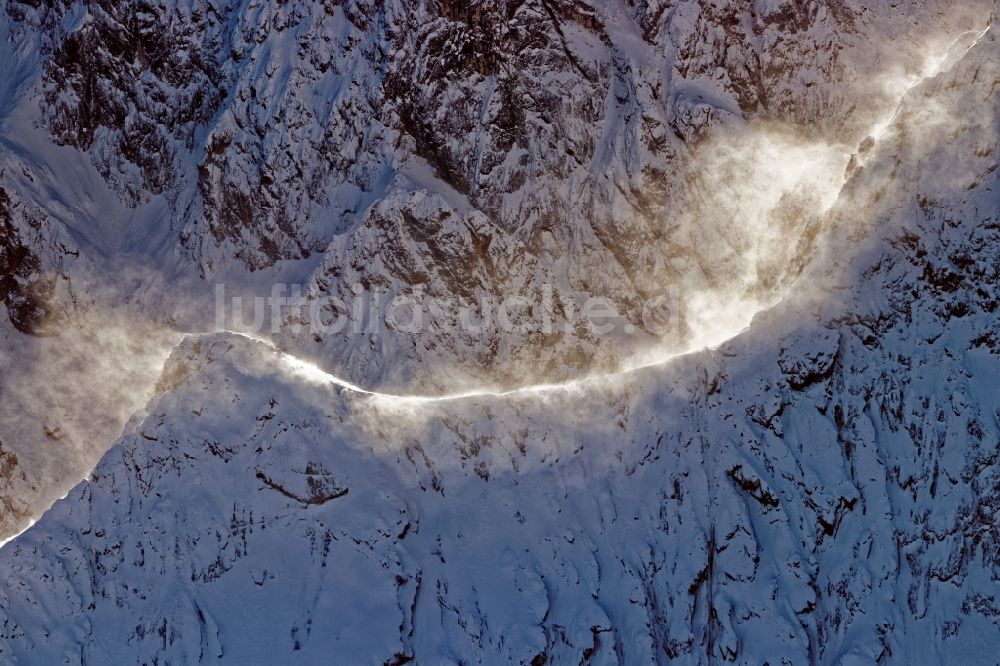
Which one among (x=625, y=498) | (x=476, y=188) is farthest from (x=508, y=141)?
(x=625, y=498)

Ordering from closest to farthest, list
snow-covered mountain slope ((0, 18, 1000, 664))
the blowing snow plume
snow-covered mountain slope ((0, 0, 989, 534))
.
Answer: snow-covered mountain slope ((0, 18, 1000, 664)), snow-covered mountain slope ((0, 0, 989, 534)), the blowing snow plume

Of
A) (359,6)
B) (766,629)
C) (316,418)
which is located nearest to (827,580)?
(766,629)

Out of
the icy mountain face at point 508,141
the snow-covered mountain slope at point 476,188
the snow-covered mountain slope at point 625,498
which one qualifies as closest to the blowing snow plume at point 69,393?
the snow-covered mountain slope at point 476,188

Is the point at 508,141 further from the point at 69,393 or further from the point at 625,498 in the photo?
the point at 69,393

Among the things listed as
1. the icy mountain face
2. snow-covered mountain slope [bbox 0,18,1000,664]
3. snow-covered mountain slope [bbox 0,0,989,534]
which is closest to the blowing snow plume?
snow-covered mountain slope [bbox 0,0,989,534]

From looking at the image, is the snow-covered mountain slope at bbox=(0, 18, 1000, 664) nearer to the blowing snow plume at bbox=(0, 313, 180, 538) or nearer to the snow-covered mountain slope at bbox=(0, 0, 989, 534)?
the snow-covered mountain slope at bbox=(0, 0, 989, 534)
